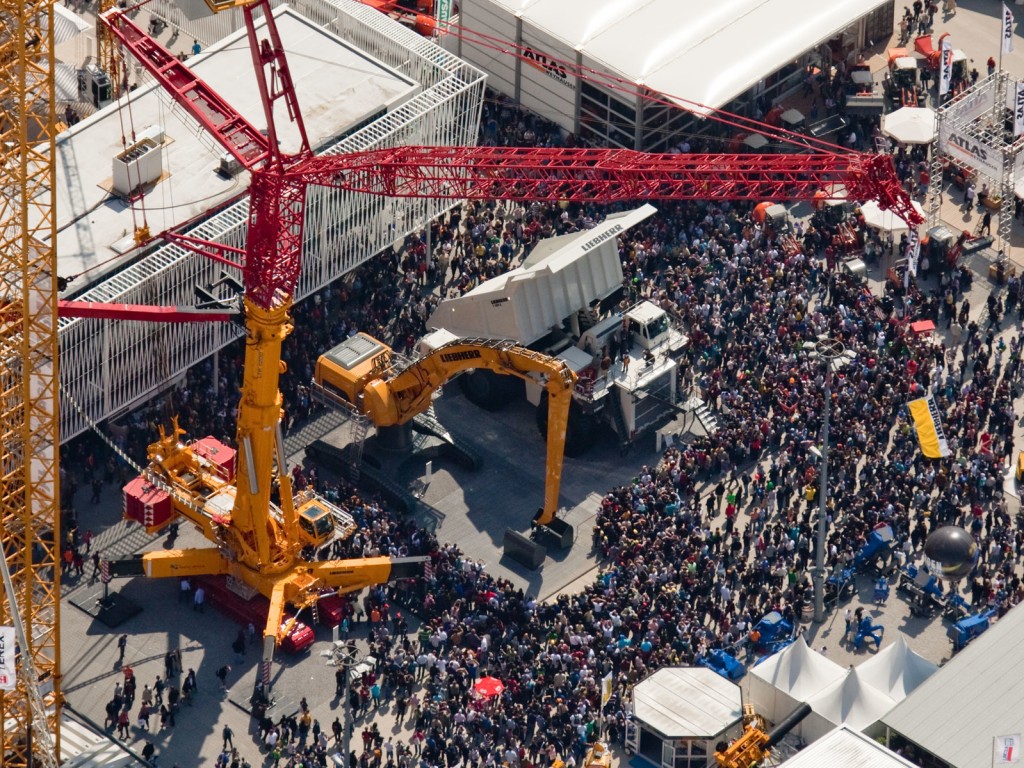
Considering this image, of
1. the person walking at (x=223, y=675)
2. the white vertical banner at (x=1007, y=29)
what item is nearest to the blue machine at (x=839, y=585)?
the person walking at (x=223, y=675)

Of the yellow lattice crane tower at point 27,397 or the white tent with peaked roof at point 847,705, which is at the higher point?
the yellow lattice crane tower at point 27,397

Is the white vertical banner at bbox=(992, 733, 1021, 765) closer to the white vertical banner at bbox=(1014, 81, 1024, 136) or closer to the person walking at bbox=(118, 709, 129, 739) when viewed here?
the person walking at bbox=(118, 709, 129, 739)

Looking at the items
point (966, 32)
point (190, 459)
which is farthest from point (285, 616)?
point (966, 32)

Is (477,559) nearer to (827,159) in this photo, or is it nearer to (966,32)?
(827,159)

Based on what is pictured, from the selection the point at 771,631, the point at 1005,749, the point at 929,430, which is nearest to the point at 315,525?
the point at 771,631

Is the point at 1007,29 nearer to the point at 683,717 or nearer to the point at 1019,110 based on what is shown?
the point at 1019,110

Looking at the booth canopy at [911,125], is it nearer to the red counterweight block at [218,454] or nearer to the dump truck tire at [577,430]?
the dump truck tire at [577,430]
